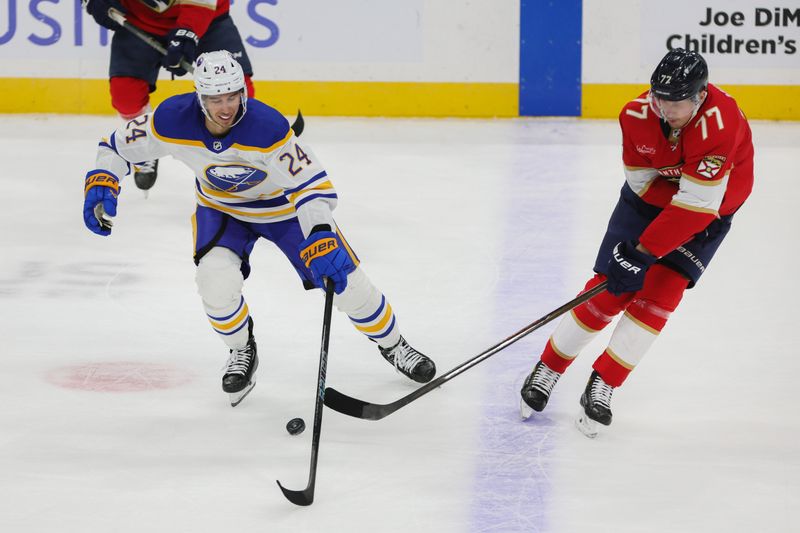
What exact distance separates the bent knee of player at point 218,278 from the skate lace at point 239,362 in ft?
0.61

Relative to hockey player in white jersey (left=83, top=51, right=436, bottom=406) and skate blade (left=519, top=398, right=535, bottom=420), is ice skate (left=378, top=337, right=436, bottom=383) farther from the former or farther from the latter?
skate blade (left=519, top=398, right=535, bottom=420)

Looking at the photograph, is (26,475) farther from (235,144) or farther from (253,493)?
(235,144)

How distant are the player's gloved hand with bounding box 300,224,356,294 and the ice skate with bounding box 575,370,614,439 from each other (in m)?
0.66

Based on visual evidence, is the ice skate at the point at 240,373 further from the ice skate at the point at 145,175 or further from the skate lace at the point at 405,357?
the ice skate at the point at 145,175

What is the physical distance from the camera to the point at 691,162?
8.68 ft

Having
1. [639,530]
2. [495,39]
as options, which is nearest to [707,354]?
[639,530]

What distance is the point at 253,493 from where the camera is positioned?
2549 mm

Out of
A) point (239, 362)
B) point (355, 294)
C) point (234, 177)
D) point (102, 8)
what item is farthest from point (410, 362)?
point (102, 8)

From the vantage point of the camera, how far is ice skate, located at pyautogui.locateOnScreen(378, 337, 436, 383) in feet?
10.5

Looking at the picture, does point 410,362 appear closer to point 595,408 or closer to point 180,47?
point 595,408

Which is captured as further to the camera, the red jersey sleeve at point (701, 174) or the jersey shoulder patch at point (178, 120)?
the jersey shoulder patch at point (178, 120)

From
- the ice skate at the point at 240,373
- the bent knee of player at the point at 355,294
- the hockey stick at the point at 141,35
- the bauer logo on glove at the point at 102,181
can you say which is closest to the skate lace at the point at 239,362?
the ice skate at the point at 240,373

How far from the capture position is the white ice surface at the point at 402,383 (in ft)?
8.20

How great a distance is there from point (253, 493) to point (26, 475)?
52 cm
